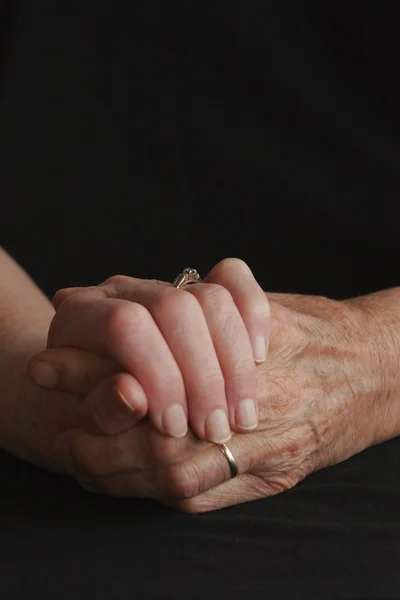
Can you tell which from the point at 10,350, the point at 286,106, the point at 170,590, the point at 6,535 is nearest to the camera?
the point at 170,590

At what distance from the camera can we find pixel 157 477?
0.91 meters

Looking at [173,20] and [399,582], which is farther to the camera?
[173,20]

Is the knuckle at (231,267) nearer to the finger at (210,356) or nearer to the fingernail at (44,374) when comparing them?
the finger at (210,356)

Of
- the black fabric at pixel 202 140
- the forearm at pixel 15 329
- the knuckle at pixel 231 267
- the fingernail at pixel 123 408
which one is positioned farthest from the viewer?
the black fabric at pixel 202 140

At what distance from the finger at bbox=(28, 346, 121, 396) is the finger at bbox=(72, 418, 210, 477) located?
0.05 m

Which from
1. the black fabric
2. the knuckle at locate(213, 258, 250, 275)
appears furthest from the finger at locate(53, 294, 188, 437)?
the black fabric

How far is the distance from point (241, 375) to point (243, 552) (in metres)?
0.16

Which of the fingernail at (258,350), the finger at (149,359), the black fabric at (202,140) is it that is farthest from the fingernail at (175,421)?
the black fabric at (202,140)

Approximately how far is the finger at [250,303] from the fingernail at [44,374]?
192 millimetres

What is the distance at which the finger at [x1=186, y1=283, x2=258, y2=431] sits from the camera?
2.94 ft

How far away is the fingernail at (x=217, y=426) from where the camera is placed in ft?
2.91

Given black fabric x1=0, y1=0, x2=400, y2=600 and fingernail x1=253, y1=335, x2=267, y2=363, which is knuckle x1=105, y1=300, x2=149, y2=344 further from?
black fabric x1=0, y1=0, x2=400, y2=600

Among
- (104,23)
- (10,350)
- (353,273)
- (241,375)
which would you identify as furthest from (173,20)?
(241,375)

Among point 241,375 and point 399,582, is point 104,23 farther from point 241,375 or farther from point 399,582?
point 399,582
